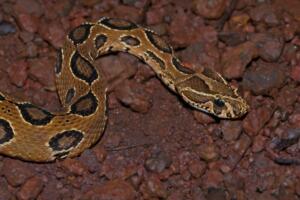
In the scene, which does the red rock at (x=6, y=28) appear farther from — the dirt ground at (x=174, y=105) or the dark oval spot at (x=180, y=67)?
the dark oval spot at (x=180, y=67)

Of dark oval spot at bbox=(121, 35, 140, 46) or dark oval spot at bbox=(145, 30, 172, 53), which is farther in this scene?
dark oval spot at bbox=(121, 35, 140, 46)

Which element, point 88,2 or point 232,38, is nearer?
point 232,38

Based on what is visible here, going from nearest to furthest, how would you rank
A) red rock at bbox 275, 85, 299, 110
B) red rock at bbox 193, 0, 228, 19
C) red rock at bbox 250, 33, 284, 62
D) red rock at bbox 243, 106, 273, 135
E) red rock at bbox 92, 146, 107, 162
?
1. red rock at bbox 92, 146, 107, 162
2. red rock at bbox 243, 106, 273, 135
3. red rock at bbox 275, 85, 299, 110
4. red rock at bbox 250, 33, 284, 62
5. red rock at bbox 193, 0, 228, 19

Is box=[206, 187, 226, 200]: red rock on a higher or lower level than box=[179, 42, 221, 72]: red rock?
lower

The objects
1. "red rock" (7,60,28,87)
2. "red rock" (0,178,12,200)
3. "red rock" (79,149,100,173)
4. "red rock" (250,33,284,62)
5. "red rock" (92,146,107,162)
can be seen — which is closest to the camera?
"red rock" (0,178,12,200)

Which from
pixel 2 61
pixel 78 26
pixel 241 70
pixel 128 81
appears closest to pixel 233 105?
pixel 241 70

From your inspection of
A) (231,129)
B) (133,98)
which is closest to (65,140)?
(133,98)

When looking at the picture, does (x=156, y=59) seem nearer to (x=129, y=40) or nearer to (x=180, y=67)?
(x=180, y=67)

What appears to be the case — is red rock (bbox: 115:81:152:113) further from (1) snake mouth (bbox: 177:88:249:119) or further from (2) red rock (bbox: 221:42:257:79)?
(2) red rock (bbox: 221:42:257:79)

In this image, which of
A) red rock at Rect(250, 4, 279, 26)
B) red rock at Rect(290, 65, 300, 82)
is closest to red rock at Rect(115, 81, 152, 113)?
red rock at Rect(290, 65, 300, 82)
